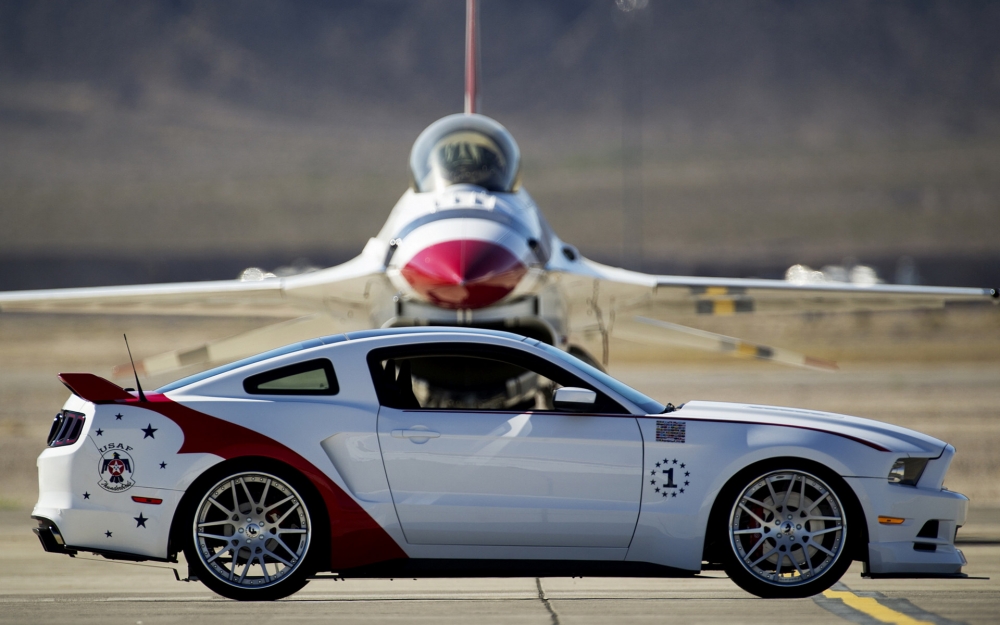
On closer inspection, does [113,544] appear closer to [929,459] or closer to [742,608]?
[742,608]

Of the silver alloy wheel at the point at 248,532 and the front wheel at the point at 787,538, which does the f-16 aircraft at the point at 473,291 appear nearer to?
the silver alloy wheel at the point at 248,532

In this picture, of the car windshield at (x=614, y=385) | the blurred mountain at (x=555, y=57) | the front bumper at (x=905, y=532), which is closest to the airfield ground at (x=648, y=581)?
the front bumper at (x=905, y=532)

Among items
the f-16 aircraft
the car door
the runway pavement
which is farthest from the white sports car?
the f-16 aircraft

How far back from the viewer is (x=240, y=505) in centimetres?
A: 643

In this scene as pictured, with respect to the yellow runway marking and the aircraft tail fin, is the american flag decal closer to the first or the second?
the yellow runway marking

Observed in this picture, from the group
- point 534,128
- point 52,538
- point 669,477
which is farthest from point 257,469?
point 534,128

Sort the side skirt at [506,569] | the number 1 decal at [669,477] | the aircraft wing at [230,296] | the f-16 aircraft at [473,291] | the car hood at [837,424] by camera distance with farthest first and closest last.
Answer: the aircraft wing at [230,296] → the f-16 aircraft at [473,291] → the car hood at [837,424] → the number 1 decal at [669,477] → the side skirt at [506,569]

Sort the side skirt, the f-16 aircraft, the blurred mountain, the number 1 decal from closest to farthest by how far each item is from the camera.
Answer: the side skirt, the number 1 decal, the f-16 aircraft, the blurred mountain

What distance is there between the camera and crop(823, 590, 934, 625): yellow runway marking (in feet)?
20.3

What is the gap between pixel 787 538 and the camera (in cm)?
646

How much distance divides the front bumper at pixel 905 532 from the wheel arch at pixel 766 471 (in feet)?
0.16

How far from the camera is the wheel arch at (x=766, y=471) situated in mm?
6465

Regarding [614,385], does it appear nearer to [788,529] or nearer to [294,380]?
[788,529]

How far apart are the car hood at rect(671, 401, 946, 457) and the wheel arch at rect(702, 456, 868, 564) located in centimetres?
22
